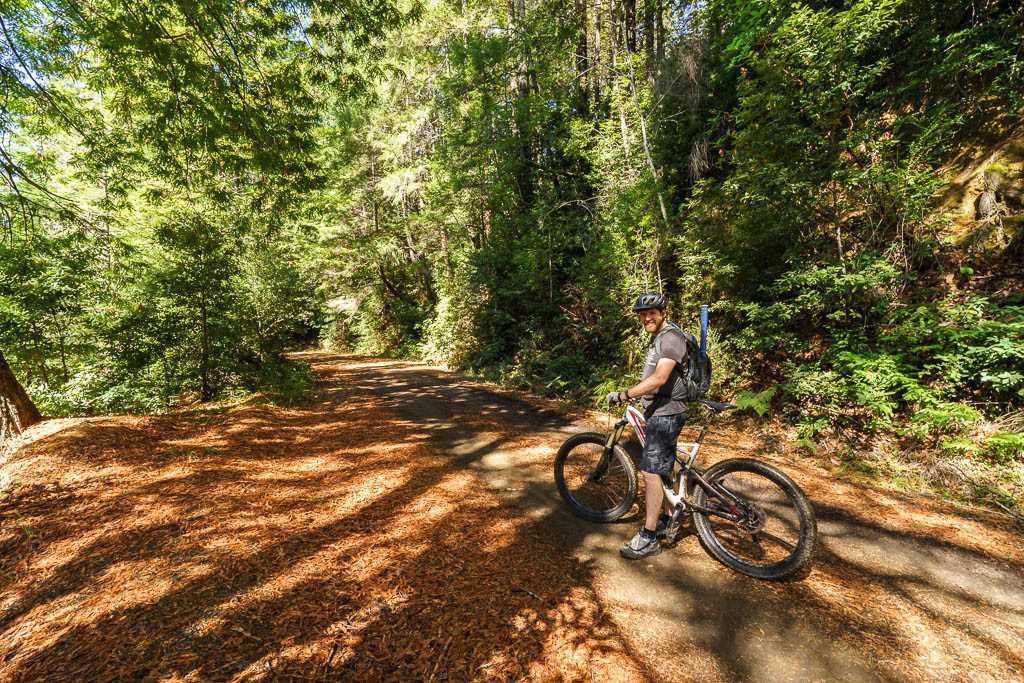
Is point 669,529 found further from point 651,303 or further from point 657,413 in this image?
point 651,303

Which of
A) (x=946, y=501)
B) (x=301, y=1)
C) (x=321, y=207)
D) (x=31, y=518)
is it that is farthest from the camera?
(x=321, y=207)

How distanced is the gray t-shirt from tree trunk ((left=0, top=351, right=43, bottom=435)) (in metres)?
8.30

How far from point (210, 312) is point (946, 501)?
1161 centimetres

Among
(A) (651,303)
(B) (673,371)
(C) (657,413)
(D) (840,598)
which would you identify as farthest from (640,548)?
(A) (651,303)

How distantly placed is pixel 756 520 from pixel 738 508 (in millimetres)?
196

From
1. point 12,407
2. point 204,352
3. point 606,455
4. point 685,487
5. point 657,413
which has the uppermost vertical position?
point 204,352

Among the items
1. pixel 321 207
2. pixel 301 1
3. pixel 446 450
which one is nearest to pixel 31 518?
pixel 446 450

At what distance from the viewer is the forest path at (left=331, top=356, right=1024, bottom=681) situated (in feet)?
7.30

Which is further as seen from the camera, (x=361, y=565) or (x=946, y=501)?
(x=946, y=501)

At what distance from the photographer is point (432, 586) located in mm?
2787

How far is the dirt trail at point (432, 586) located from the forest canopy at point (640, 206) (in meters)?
2.20

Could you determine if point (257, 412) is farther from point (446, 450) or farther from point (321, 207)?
point (321, 207)

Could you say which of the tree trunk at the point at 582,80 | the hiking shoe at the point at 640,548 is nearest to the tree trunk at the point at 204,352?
the hiking shoe at the point at 640,548

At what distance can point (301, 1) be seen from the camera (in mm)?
5535
